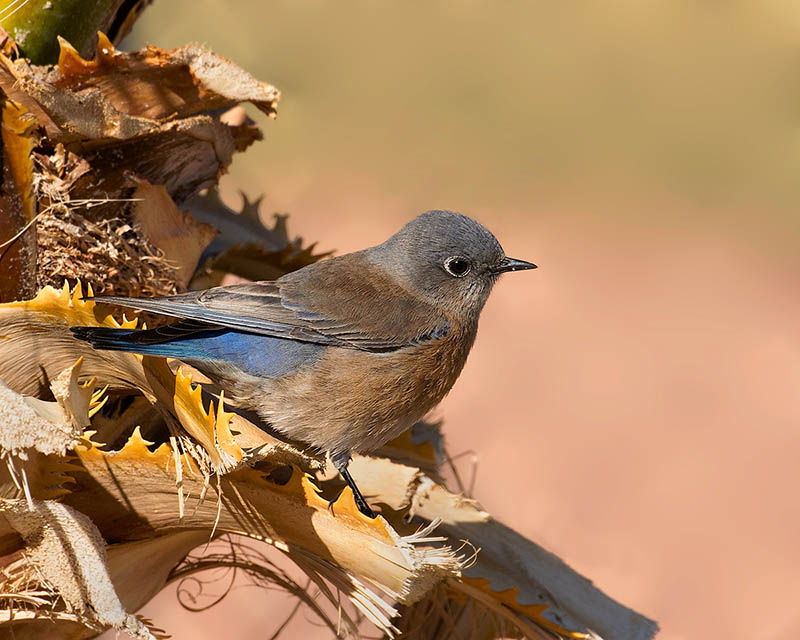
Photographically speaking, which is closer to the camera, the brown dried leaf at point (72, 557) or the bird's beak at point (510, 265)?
the brown dried leaf at point (72, 557)

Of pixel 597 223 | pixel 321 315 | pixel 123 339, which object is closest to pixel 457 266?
pixel 321 315

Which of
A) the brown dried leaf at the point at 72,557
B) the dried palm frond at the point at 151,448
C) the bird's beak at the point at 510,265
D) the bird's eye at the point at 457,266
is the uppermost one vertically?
the bird's beak at the point at 510,265

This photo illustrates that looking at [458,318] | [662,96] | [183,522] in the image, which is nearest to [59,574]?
[183,522]

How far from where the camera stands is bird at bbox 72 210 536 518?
5.57 ft

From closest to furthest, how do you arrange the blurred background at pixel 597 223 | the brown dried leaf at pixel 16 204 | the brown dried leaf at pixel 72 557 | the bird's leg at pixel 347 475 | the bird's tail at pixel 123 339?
the brown dried leaf at pixel 72 557, the bird's tail at pixel 123 339, the brown dried leaf at pixel 16 204, the bird's leg at pixel 347 475, the blurred background at pixel 597 223

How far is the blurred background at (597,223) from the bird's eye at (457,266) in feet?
1.45

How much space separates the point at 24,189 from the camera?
1.52m

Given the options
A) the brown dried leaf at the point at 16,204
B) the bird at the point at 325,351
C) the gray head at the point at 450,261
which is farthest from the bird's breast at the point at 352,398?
the brown dried leaf at the point at 16,204

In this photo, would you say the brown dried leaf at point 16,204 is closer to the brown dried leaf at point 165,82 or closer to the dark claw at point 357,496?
the brown dried leaf at point 165,82

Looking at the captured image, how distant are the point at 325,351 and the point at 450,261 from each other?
37 cm

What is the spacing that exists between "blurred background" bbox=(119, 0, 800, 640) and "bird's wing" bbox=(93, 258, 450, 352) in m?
0.50

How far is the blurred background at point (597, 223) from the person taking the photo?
236cm

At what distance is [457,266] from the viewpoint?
1.98 meters

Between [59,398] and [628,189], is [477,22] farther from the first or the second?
[59,398]
